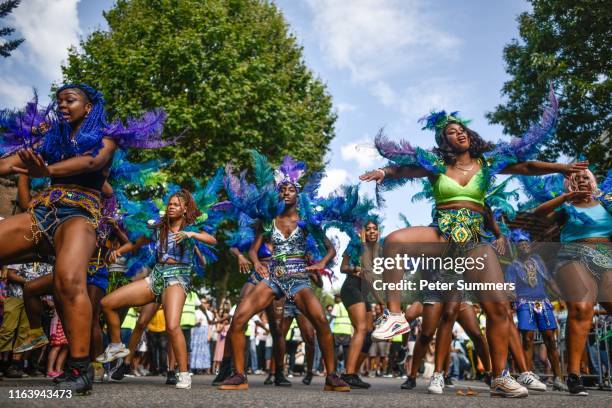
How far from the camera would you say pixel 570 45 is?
56.1ft

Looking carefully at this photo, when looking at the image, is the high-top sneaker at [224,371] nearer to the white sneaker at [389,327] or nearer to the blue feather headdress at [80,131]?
the white sneaker at [389,327]

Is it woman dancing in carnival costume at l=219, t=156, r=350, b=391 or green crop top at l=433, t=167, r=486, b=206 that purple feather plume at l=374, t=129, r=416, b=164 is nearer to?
green crop top at l=433, t=167, r=486, b=206

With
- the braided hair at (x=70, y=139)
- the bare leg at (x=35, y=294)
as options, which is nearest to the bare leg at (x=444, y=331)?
the braided hair at (x=70, y=139)

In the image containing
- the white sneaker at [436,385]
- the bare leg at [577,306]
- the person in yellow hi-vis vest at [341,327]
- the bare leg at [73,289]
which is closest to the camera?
the bare leg at [73,289]

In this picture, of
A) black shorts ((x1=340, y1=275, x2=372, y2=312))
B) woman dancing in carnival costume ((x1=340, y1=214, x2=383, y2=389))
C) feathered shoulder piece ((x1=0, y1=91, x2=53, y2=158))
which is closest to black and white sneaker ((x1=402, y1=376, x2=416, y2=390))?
woman dancing in carnival costume ((x1=340, y1=214, x2=383, y2=389))

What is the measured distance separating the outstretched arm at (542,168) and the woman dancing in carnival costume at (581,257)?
0.53 m

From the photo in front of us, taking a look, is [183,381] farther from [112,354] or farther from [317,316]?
[317,316]

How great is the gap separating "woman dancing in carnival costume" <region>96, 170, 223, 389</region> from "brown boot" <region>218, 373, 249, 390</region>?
339 millimetres

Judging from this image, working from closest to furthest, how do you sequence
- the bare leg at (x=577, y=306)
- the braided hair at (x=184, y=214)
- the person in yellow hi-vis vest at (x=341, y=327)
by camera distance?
the bare leg at (x=577, y=306) → the braided hair at (x=184, y=214) → the person in yellow hi-vis vest at (x=341, y=327)

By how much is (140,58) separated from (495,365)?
50.0 feet

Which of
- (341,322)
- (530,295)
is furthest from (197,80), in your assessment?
(530,295)

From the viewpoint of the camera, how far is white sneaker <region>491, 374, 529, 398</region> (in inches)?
186

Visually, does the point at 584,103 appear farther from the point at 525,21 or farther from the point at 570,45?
the point at 525,21

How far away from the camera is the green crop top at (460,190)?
5094 millimetres
